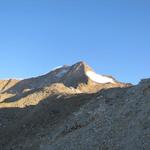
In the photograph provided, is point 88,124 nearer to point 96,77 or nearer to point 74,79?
point 74,79

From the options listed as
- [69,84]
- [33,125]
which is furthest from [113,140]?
[69,84]

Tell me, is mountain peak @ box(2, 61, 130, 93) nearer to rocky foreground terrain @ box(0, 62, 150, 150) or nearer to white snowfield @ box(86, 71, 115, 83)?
white snowfield @ box(86, 71, 115, 83)

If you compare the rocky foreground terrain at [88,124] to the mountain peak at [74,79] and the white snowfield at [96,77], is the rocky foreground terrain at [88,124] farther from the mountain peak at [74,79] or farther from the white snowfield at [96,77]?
the white snowfield at [96,77]

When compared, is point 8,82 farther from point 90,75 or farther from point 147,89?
point 147,89

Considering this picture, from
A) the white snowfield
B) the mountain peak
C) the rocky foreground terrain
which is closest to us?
the rocky foreground terrain


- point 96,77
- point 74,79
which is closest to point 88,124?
point 74,79

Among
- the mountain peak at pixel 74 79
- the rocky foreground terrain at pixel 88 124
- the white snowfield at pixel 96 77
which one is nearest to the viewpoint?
the rocky foreground terrain at pixel 88 124

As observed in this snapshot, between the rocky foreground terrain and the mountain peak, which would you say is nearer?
the rocky foreground terrain

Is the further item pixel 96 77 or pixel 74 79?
pixel 96 77

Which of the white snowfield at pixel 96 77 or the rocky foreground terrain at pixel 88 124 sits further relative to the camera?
the white snowfield at pixel 96 77

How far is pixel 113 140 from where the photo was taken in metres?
31.3

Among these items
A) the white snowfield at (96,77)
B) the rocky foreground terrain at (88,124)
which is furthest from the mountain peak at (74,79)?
the rocky foreground terrain at (88,124)

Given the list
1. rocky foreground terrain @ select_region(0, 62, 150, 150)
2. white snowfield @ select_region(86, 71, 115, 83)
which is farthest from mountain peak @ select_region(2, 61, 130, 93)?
rocky foreground terrain @ select_region(0, 62, 150, 150)

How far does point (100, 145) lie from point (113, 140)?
1026mm
